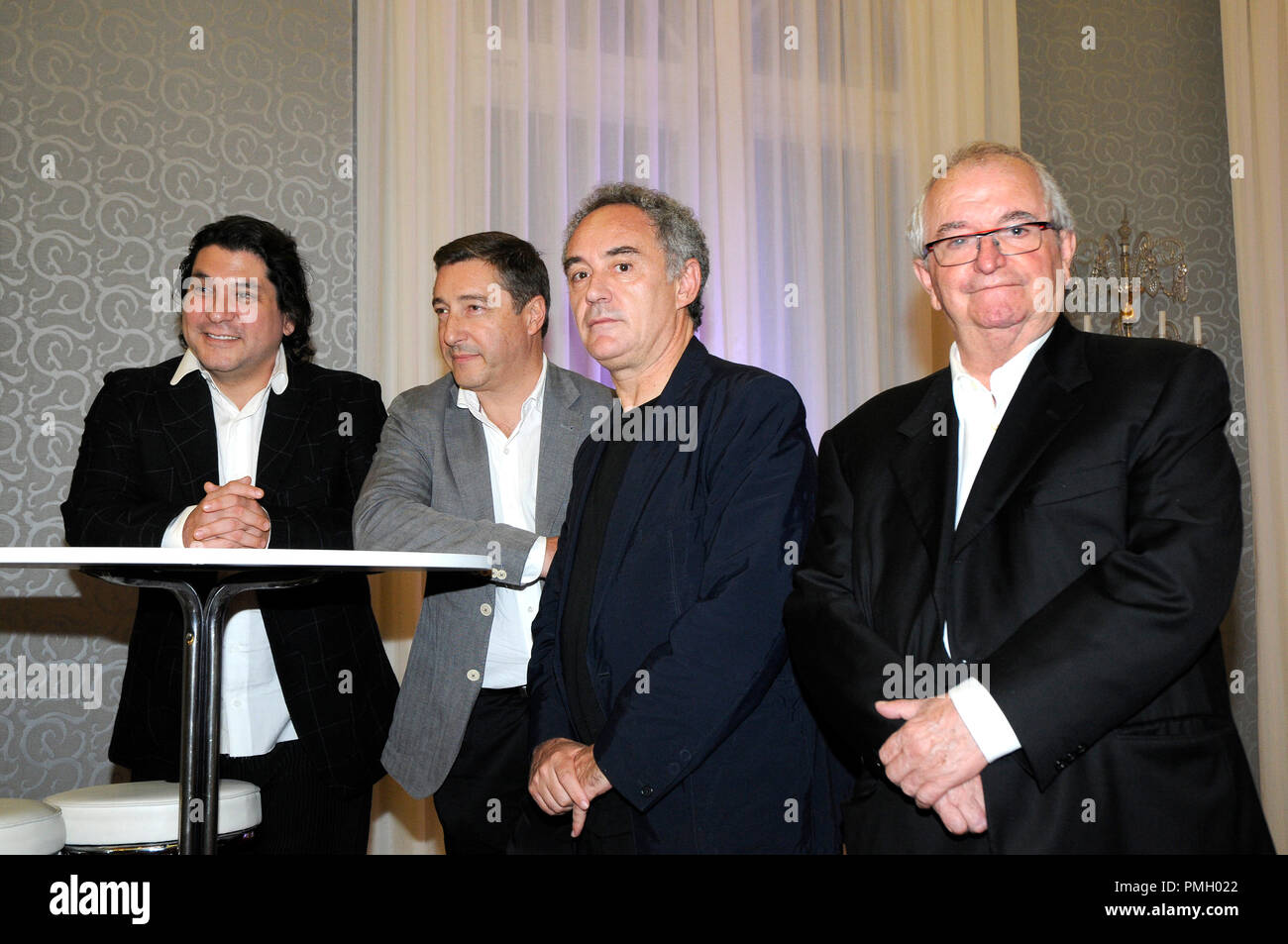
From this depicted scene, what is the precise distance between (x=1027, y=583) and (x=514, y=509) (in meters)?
1.22

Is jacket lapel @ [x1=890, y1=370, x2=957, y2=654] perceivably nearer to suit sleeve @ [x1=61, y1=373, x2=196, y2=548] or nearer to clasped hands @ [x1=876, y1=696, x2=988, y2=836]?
clasped hands @ [x1=876, y1=696, x2=988, y2=836]

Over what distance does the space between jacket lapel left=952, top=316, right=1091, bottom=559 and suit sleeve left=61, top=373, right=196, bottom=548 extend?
1529 mm

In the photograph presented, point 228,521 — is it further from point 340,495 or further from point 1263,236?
point 1263,236

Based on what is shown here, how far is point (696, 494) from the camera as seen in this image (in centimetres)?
193

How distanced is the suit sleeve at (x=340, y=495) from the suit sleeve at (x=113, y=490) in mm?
218

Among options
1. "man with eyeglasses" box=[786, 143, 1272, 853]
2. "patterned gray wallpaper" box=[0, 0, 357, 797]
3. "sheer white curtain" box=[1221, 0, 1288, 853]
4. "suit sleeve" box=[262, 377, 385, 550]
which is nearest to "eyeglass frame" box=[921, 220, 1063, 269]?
"man with eyeglasses" box=[786, 143, 1272, 853]

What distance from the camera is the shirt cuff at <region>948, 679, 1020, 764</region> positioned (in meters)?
1.54

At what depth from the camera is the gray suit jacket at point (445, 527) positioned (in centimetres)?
225

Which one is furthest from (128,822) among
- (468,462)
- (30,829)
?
(468,462)

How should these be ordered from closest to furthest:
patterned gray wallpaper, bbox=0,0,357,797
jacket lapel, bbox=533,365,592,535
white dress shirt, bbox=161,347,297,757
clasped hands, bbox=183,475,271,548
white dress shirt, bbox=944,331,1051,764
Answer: white dress shirt, bbox=944,331,1051,764 → clasped hands, bbox=183,475,271,548 → white dress shirt, bbox=161,347,297,757 → jacket lapel, bbox=533,365,592,535 → patterned gray wallpaper, bbox=0,0,357,797

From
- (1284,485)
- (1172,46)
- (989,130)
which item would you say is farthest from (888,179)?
(1284,485)

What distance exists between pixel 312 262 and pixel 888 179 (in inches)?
90.4

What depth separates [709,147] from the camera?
13.7 feet

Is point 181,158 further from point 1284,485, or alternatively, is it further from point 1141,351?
point 1284,485
